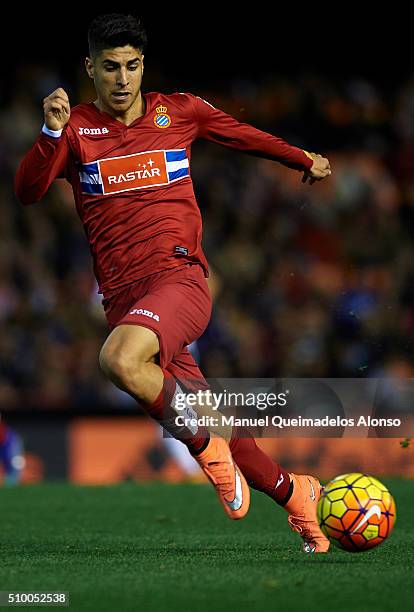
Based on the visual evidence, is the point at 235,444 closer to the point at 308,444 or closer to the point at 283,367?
the point at 308,444

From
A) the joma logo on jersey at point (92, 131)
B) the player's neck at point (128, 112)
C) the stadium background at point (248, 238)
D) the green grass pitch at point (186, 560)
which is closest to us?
the green grass pitch at point (186, 560)

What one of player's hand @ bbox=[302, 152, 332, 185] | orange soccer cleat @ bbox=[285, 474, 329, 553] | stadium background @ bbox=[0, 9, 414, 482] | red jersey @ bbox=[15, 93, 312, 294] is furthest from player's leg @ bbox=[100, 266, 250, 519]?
stadium background @ bbox=[0, 9, 414, 482]

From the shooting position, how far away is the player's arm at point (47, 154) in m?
5.24

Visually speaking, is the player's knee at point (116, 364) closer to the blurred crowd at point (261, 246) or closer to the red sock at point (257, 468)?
the red sock at point (257, 468)

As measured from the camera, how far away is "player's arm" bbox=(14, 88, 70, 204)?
524cm

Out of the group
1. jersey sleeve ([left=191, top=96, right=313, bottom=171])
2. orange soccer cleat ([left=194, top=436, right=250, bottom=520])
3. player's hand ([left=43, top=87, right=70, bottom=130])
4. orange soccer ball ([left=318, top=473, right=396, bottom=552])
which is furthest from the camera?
jersey sleeve ([left=191, top=96, right=313, bottom=171])

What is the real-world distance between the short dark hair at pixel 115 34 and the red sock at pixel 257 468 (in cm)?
183

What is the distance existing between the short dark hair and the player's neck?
0.27 m

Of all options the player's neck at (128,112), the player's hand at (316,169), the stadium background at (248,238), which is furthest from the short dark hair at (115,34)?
the stadium background at (248,238)

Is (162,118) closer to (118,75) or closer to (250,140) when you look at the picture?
(118,75)

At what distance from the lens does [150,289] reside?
18.0ft

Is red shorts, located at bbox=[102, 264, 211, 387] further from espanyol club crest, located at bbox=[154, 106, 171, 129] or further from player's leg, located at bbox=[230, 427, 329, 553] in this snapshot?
espanyol club crest, located at bbox=[154, 106, 171, 129]

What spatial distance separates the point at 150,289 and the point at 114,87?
97cm

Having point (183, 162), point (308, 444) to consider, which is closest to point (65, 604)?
point (183, 162)
